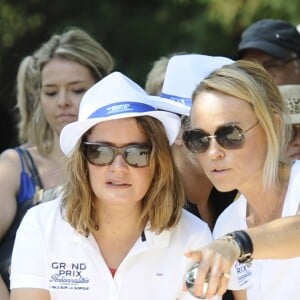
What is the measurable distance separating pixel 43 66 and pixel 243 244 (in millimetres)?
2368

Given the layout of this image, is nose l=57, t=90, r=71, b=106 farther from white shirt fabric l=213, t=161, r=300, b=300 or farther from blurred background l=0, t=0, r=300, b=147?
blurred background l=0, t=0, r=300, b=147

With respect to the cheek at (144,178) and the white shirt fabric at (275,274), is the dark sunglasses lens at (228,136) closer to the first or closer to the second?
the white shirt fabric at (275,274)

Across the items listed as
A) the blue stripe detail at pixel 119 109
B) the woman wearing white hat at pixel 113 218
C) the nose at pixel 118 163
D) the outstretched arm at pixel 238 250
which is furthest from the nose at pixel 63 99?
the outstretched arm at pixel 238 250

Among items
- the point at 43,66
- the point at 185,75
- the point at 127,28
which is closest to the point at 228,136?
the point at 185,75

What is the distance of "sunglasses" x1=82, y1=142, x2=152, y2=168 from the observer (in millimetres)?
3709

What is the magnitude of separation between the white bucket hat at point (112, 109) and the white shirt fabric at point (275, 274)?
0.48 metres

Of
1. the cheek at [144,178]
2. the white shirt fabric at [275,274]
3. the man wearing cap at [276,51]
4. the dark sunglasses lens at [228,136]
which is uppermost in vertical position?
the man wearing cap at [276,51]

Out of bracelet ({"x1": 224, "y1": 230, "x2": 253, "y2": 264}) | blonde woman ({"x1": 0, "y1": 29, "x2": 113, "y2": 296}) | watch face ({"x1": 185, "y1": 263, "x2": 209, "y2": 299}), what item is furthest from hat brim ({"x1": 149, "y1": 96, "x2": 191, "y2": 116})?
watch face ({"x1": 185, "y1": 263, "x2": 209, "y2": 299})

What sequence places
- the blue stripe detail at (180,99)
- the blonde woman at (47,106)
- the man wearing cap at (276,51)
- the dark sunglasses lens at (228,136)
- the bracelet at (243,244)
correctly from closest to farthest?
1. the bracelet at (243,244)
2. the dark sunglasses lens at (228,136)
3. the blue stripe detail at (180,99)
4. the blonde woman at (47,106)
5. the man wearing cap at (276,51)

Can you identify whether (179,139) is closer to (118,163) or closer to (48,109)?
(118,163)

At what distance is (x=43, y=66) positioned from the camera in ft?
16.6

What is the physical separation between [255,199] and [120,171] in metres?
0.50

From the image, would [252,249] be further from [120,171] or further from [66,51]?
[66,51]

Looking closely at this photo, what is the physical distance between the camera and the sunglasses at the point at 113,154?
3.71m
